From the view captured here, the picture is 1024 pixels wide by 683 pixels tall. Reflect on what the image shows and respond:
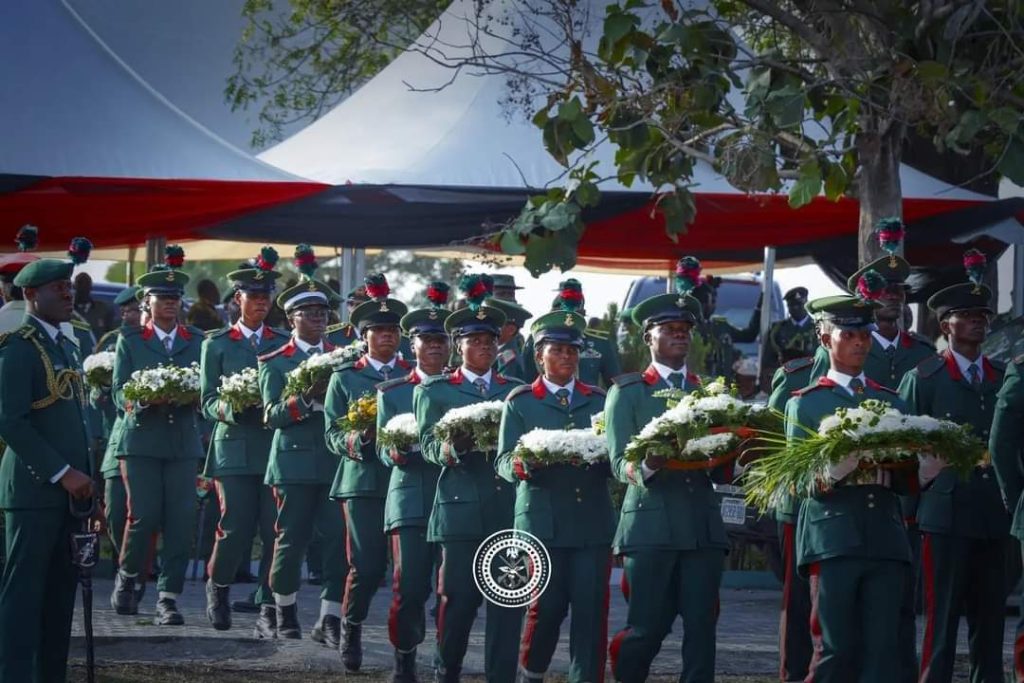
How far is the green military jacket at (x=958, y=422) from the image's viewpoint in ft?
32.6

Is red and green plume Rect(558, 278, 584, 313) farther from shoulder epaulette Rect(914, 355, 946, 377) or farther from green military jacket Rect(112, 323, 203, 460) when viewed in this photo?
shoulder epaulette Rect(914, 355, 946, 377)

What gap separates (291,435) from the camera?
40.5 feet

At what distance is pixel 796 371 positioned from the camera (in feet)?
35.3

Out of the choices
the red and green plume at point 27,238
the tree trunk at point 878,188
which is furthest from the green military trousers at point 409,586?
the red and green plume at point 27,238

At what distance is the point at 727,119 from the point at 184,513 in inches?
189

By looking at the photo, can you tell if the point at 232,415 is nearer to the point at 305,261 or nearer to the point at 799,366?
the point at 305,261

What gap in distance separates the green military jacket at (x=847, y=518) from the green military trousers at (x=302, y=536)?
13.3 ft

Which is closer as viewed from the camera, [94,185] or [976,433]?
[976,433]

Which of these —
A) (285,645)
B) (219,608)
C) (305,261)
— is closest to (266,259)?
(305,261)

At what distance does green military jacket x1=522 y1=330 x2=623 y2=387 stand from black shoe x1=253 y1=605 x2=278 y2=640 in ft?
9.06

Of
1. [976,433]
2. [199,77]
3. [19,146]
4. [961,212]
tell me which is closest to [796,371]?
[976,433]

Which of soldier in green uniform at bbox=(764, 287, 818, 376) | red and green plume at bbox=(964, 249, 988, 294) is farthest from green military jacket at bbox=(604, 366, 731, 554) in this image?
soldier in green uniform at bbox=(764, 287, 818, 376)

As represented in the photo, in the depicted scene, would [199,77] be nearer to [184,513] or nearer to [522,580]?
[184,513]

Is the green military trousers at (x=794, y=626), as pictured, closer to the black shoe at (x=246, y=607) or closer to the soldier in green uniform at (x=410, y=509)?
the soldier in green uniform at (x=410, y=509)
